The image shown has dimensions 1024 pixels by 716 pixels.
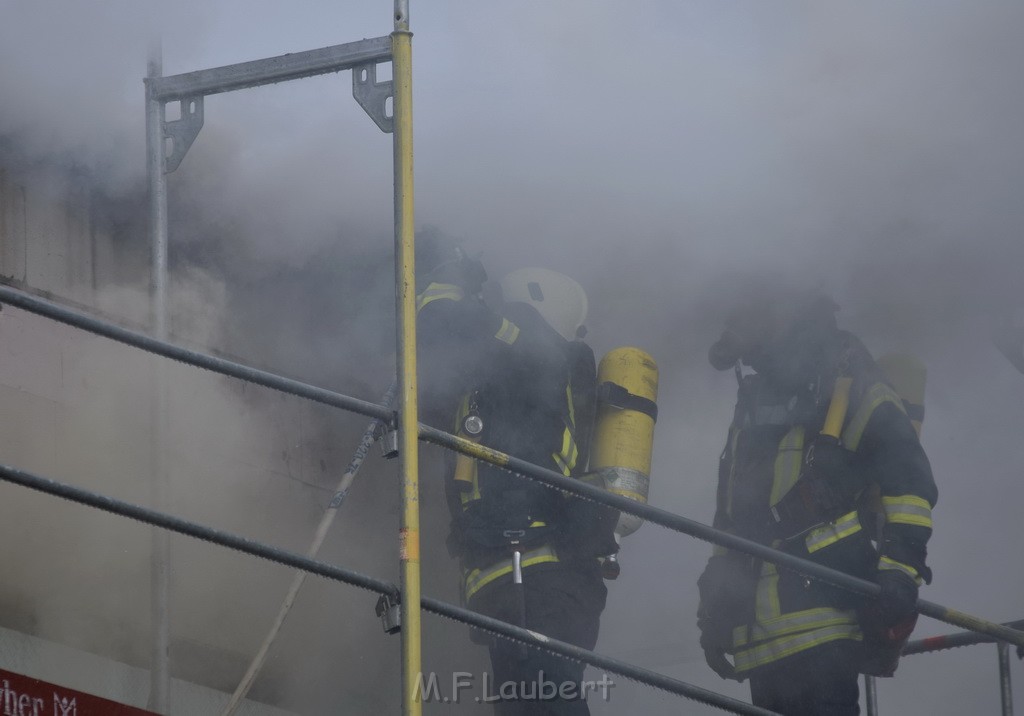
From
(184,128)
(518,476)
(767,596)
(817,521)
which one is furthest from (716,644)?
(184,128)

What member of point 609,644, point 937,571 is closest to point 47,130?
point 609,644

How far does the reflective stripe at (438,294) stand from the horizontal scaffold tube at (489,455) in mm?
1249

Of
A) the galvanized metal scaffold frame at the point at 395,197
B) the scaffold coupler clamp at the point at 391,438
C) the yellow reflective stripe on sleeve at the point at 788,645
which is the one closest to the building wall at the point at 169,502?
the galvanized metal scaffold frame at the point at 395,197

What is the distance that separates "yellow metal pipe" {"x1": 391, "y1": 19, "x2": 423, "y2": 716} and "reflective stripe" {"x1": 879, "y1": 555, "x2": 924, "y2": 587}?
167cm

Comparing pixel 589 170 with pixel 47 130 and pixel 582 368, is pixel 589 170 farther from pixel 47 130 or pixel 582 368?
pixel 47 130

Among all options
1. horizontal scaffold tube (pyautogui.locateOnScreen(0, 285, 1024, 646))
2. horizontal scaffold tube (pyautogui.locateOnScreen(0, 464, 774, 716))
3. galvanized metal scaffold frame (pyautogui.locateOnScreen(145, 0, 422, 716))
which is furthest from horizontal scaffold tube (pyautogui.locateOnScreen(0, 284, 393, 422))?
horizontal scaffold tube (pyautogui.locateOnScreen(0, 464, 774, 716))

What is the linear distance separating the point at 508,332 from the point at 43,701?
2.32 m

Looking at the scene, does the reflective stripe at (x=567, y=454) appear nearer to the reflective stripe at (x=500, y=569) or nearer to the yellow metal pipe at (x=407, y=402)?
the reflective stripe at (x=500, y=569)

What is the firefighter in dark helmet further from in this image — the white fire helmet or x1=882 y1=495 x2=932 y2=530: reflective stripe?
x1=882 y1=495 x2=932 y2=530: reflective stripe

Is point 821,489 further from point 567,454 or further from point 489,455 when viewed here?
point 489,455

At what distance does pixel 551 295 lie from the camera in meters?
5.39

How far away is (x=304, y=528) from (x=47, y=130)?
172 cm

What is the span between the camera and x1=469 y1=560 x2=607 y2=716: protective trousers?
14.8ft

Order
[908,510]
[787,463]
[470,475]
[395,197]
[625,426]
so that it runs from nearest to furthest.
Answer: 1. [395,197]
2. [908,510]
3. [470,475]
4. [787,463]
5. [625,426]
